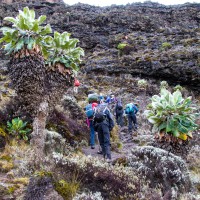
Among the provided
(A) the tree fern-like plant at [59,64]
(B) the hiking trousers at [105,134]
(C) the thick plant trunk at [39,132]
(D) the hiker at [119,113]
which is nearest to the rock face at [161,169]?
(B) the hiking trousers at [105,134]

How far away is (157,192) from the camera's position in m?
5.59

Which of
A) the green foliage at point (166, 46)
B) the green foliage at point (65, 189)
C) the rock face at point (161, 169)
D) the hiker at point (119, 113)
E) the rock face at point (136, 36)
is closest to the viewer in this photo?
the green foliage at point (65, 189)

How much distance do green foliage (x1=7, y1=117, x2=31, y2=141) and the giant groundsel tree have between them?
106 centimetres

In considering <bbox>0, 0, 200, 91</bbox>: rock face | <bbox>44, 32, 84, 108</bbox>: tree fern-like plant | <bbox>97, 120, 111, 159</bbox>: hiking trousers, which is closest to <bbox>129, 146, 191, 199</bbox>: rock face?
<bbox>97, 120, 111, 159</bbox>: hiking trousers

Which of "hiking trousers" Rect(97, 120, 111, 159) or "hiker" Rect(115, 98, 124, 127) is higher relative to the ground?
"hiking trousers" Rect(97, 120, 111, 159)

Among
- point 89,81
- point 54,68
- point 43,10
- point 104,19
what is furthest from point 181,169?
point 43,10

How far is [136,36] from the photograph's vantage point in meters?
35.8

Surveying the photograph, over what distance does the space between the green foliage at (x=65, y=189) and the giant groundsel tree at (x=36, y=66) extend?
2182 millimetres

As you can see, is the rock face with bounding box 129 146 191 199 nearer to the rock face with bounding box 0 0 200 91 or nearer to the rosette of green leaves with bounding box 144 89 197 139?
the rosette of green leaves with bounding box 144 89 197 139

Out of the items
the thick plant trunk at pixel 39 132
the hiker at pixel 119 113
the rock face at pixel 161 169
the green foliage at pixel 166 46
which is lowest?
the hiker at pixel 119 113

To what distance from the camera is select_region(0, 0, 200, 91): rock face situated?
25.9 m

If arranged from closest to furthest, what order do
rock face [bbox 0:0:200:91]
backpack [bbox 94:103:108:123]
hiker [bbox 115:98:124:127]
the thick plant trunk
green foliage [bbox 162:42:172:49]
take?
1. the thick plant trunk
2. backpack [bbox 94:103:108:123]
3. hiker [bbox 115:98:124:127]
4. rock face [bbox 0:0:200:91]
5. green foliage [bbox 162:42:172:49]

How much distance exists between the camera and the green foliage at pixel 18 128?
28.5 feet

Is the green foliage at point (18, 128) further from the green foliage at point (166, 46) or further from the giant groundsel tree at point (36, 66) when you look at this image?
the green foliage at point (166, 46)
